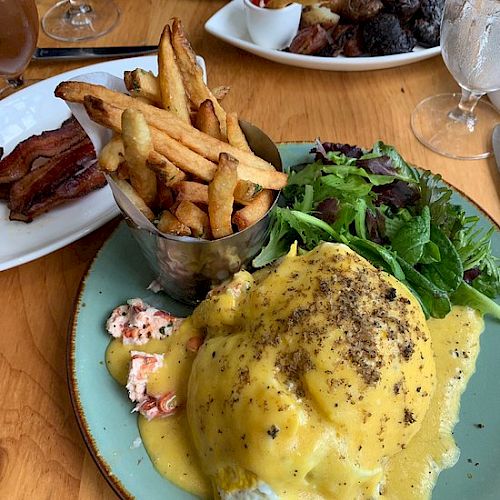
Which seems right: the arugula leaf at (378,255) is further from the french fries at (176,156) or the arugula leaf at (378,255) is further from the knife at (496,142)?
the knife at (496,142)

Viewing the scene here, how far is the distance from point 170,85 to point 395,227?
65 centimetres

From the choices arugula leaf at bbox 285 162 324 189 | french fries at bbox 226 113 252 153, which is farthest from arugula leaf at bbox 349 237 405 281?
french fries at bbox 226 113 252 153

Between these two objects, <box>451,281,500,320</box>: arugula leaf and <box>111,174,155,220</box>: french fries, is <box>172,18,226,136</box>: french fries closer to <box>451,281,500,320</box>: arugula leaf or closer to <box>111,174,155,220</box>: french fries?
<box>111,174,155,220</box>: french fries

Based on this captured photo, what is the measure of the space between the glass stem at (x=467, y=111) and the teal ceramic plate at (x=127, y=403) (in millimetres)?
592

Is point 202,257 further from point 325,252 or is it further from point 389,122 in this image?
point 389,122

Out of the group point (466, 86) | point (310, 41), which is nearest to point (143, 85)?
point (310, 41)

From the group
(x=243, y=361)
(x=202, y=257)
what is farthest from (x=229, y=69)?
(x=243, y=361)

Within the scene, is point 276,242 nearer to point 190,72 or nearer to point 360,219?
point 360,219

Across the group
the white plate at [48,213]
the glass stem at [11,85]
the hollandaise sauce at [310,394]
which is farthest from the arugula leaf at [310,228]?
the glass stem at [11,85]

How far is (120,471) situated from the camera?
1.20 metres

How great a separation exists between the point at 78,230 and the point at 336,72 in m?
1.15

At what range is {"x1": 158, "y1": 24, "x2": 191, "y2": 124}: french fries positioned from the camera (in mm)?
1418

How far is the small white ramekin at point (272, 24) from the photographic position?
2080 millimetres

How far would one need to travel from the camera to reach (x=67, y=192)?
164 cm
